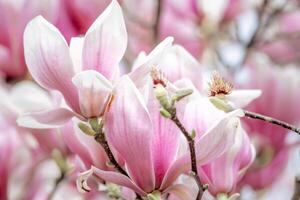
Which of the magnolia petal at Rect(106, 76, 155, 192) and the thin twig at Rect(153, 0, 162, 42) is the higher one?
the magnolia petal at Rect(106, 76, 155, 192)

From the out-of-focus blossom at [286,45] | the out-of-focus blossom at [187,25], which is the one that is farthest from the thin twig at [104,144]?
the out-of-focus blossom at [286,45]

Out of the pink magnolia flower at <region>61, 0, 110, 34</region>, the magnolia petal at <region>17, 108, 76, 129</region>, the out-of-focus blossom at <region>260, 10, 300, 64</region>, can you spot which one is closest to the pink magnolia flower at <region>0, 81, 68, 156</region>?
the pink magnolia flower at <region>61, 0, 110, 34</region>

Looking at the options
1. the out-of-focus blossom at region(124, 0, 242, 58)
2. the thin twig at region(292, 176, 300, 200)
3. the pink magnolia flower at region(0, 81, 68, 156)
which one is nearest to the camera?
the thin twig at region(292, 176, 300, 200)

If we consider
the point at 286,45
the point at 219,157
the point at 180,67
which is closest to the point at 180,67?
the point at 180,67

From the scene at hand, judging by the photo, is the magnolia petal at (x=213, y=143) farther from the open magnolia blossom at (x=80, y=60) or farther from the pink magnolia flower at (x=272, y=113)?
the pink magnolia flower at (x=272, y=113)

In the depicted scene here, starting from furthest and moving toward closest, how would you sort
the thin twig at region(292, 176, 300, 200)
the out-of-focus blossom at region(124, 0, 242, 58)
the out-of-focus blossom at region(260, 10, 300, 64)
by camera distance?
the out-of-focus blossom at region(260, 10, 300, 64) → the out-of-focus blossom at region(124, 0, 242, 58) → the thin twig at region(292, 176, 300, 200)

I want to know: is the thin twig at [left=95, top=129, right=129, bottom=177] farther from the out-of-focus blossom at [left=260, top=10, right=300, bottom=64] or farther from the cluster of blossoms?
the out-of-focus blossom at [left=260, top=10, right=300, bottom=64]

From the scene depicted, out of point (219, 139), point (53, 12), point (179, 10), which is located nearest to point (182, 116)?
point (219, 139)
